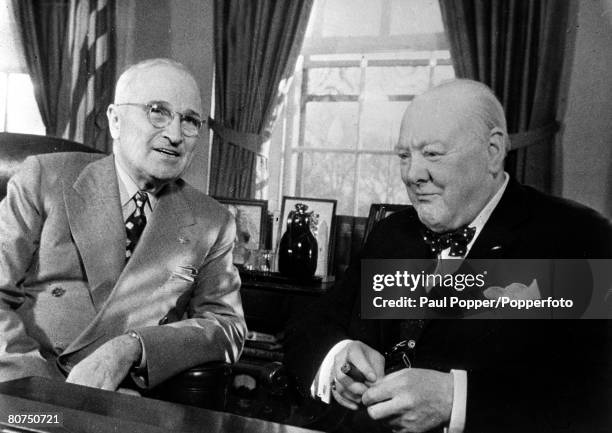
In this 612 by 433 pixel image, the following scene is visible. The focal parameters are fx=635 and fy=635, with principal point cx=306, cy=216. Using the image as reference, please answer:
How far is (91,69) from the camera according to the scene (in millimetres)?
4727

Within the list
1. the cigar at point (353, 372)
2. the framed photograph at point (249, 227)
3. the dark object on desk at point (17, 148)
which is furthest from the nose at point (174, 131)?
the framed photograph at point (249, 227)

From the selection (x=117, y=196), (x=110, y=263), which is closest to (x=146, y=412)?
(x=110, y=263)

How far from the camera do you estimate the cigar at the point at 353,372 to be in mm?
1502

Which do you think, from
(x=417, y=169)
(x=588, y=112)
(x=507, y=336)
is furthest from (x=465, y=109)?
(x=588, y=112)

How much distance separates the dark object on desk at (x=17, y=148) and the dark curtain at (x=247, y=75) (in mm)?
1682

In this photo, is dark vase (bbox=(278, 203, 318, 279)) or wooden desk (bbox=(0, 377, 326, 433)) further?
dark vase (bbox=(278, 203, 318, 279))

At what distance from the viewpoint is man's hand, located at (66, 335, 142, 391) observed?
162 cm

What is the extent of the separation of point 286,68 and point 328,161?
670 mm

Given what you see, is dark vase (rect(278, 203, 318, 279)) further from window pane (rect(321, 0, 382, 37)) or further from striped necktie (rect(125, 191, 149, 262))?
striped necktie (rect(125, 191, 149, 262))

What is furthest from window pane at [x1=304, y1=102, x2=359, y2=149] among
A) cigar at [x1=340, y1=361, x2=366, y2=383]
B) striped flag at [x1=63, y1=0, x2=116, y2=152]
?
cigar at [x1=340, y1=361, x2=366, y2=383]

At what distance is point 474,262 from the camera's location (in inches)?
65.2

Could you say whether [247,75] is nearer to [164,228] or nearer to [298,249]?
[298,249]

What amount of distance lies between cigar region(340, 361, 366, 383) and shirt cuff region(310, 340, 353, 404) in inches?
8.0

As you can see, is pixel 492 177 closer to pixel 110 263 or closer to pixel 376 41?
pixel 110 263
